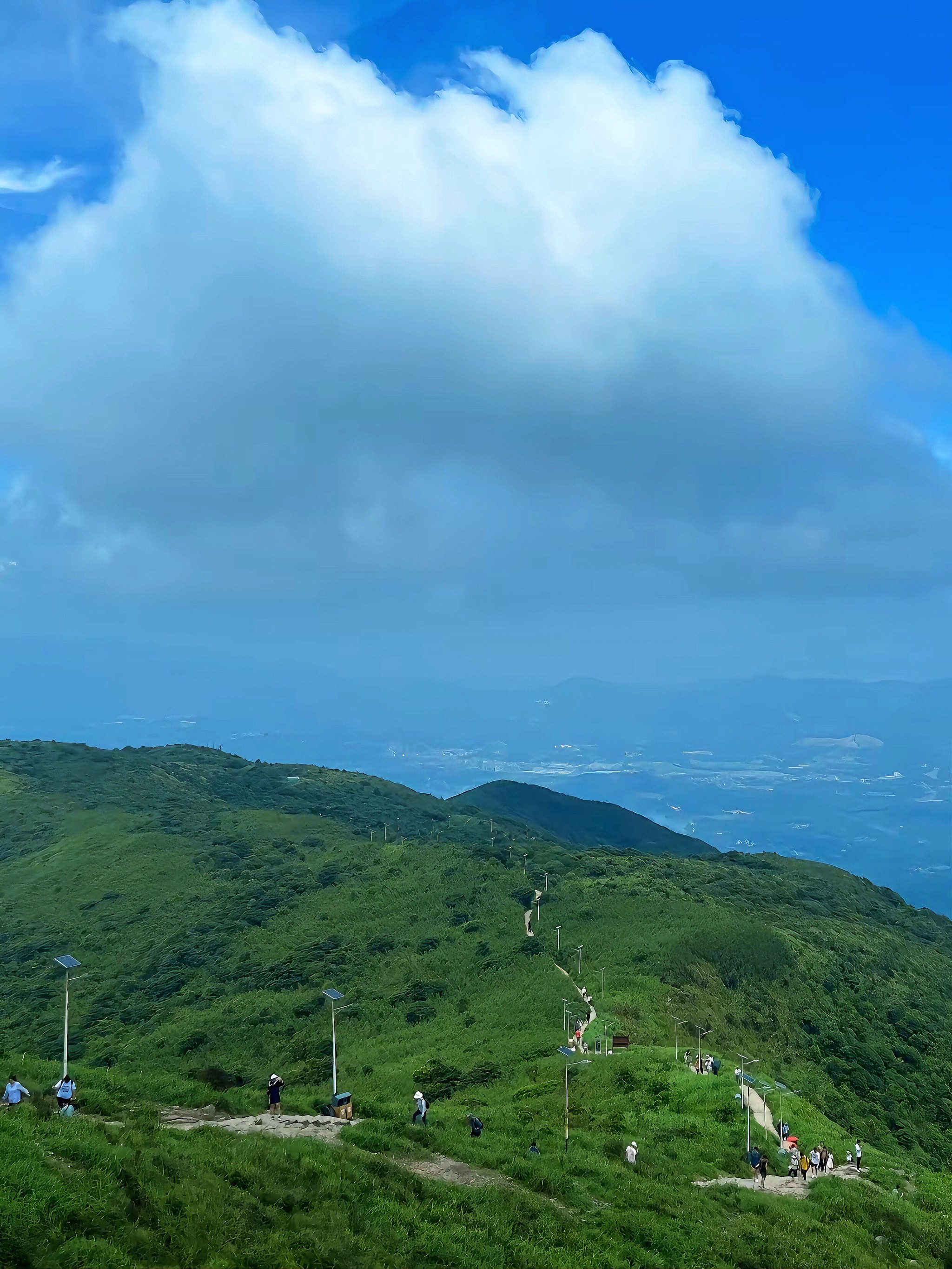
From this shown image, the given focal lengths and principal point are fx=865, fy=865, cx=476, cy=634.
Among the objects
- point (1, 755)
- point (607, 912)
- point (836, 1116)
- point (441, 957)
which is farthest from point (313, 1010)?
point (1, 755)

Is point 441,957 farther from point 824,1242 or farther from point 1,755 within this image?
point 1,755

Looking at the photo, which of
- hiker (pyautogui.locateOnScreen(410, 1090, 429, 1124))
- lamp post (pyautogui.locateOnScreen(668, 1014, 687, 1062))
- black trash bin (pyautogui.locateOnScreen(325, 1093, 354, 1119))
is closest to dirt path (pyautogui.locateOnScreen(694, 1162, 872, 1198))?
hiker (pyautogui.locateOnScreen(410, 1090, 429, 1124))

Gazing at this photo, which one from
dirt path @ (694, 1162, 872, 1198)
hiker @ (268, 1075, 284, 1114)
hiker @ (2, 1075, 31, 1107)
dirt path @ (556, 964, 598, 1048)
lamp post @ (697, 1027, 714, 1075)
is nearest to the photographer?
hiker @ (2, 1075, 31, 1107)

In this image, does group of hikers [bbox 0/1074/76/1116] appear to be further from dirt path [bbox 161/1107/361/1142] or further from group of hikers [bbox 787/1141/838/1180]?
group of hikers [bbox 787/1141/838/1180]

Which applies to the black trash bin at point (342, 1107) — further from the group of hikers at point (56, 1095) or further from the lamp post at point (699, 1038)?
the lamp post at point (699, 1038)

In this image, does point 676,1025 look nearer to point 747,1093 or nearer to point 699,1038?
point 699,1038

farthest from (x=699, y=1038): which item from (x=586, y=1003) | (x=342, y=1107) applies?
(x=342, y=1107)
